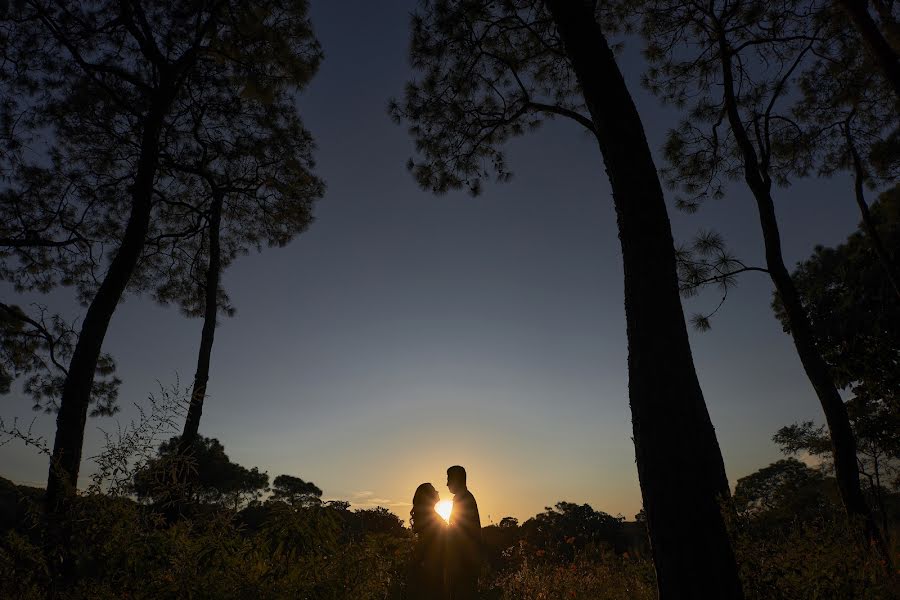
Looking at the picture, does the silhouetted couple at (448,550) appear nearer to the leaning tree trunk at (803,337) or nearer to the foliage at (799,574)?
the foliage at (799,574)

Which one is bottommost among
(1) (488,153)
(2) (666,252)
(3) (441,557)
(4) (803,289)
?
(3) (441,557)

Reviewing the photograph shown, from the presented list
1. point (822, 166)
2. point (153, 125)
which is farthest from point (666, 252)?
point (822, 166)

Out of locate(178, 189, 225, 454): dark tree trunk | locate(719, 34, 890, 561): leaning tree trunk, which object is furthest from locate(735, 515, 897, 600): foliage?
locate(178, 189, 225, 454): dark tree trunk

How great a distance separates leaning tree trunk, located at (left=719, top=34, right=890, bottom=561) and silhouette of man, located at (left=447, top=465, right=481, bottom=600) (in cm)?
462

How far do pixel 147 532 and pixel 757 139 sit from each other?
1235 cm

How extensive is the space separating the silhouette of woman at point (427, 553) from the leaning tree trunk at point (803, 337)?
5.06 meters

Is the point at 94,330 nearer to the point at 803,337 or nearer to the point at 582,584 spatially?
the point at 582,584

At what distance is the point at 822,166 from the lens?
11211 mm

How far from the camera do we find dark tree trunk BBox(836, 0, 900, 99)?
6789mm

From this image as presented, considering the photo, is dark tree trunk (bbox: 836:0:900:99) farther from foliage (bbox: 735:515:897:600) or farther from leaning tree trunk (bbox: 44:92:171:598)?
leaning tree trunk (bbox: 44:92:171:598)

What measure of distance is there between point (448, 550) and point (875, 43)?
9.12 meters

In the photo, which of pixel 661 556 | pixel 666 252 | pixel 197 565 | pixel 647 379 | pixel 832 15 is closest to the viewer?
pixel 197 565

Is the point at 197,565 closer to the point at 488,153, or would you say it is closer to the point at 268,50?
the point at 488,153

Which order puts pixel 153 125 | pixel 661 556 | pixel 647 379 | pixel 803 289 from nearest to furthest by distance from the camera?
pixel 661 556 → pixel 647 379 → pixel 153 125 → pixel 803 289
